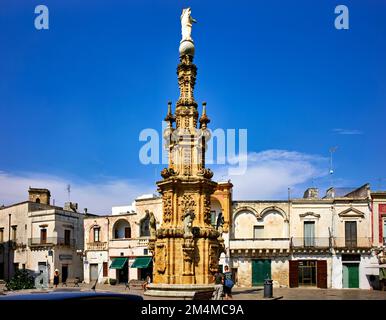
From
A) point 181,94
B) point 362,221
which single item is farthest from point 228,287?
point 362,221

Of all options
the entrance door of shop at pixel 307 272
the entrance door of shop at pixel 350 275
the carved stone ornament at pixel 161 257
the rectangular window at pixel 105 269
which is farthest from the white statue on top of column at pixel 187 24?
the rectangular window at pixel 105 269

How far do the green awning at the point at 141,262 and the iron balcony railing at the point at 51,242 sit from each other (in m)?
8.11

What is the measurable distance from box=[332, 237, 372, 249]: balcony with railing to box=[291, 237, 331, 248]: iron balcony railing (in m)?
0.58

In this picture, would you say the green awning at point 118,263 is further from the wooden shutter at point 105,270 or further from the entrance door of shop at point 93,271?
the entrance door of shop at point 93,271

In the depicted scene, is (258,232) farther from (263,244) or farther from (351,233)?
(351,233)

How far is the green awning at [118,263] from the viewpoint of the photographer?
144 feet

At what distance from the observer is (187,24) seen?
2536cm

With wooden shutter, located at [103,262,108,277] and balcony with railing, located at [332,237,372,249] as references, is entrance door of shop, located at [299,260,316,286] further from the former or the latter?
wooden shutter, located at [103,262,108,277]

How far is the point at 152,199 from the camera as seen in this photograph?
144 feet

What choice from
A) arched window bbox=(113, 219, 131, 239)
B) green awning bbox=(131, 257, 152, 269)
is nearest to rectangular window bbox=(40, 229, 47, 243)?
arched window bbox=(113, 219, 131, 239)

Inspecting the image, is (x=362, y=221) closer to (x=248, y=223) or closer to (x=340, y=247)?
(x=340, y=247)

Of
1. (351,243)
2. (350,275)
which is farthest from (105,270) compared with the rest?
(351,243)

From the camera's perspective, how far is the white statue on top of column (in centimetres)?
2541
